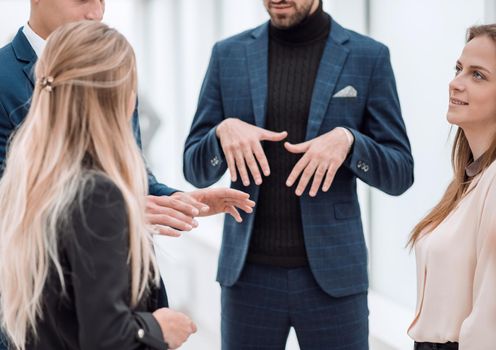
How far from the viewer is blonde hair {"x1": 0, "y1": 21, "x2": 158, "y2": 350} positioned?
151cm

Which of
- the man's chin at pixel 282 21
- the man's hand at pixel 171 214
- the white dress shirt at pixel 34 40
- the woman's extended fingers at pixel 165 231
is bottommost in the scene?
the woman's extended fingers at pixel 165 231

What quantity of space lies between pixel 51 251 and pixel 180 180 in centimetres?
472

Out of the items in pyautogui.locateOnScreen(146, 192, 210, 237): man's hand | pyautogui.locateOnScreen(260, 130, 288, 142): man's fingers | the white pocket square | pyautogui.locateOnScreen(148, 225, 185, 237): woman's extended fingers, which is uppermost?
the white pocket square

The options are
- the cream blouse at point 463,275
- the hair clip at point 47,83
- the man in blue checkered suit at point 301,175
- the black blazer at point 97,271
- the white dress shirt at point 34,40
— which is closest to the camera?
the black blazer at point 97,271

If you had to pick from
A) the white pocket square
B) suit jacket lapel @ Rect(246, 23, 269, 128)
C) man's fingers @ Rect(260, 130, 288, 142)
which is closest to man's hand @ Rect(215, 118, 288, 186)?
man's fingers @ Rect(260, 130, 288, 142)

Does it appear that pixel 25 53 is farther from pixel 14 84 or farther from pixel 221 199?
pixel 221 199

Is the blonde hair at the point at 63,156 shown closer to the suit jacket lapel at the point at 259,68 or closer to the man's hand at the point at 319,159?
the man's hand at the point at 319,159

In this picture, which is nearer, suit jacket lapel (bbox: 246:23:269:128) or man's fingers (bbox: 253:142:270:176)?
man's fingers (bbox: 253:142:270:176)

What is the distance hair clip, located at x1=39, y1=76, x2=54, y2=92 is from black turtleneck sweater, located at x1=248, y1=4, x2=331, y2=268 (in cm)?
94

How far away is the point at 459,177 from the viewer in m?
2.02

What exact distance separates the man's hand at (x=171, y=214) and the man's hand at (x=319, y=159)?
36 centimetres

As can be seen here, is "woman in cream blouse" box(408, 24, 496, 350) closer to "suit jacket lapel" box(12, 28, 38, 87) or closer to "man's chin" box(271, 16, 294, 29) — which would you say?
"man's chin" box(271, 16, 294, 29)

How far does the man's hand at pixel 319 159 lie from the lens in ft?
7.30

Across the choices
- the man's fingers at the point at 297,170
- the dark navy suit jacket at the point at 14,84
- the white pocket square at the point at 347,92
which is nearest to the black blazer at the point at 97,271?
the dark navy suit jacket at the point at 14,84
